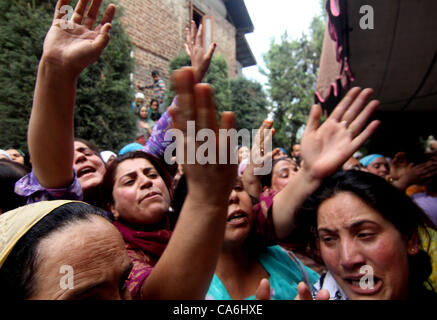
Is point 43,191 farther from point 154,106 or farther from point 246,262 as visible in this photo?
point 154,106

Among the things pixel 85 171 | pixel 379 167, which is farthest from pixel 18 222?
pixel 379 167

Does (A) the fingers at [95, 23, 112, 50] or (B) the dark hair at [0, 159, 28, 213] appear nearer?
(A) the fingers at [95, 23, 112, 50]

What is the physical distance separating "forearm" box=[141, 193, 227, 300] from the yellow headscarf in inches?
13.4

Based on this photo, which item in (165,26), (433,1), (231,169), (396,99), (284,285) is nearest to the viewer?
(231,169)

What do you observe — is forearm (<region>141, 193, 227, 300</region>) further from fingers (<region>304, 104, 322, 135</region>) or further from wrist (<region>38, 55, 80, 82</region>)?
fingers (<region>304, 104, 322, 135</region>)

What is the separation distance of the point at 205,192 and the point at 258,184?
51.5 inches

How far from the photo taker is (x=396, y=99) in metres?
3.61

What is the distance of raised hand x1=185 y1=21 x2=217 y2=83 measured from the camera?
4.46ft

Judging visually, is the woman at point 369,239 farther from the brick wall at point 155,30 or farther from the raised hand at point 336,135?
the brick wall at point 155,30

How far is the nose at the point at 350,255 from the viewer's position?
42.7 inches

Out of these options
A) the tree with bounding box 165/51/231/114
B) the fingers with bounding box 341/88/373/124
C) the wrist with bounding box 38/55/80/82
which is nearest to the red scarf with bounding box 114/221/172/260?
the wrist with bounding box 38/55/80/82

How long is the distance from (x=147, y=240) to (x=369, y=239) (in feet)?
3.15
